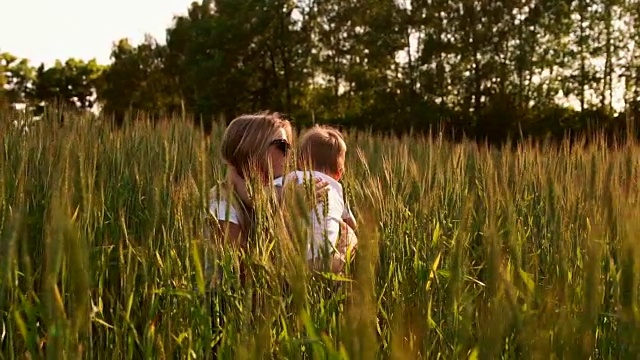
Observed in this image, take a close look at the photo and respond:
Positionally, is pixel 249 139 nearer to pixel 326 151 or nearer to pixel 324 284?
pixel 326 151

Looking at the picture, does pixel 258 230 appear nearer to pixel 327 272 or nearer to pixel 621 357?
pixel 327 272

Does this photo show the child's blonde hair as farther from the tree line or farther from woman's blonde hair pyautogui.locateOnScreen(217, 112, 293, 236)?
the tree line

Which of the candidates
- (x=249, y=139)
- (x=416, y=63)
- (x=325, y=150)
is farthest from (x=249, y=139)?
(x=416, y=63)

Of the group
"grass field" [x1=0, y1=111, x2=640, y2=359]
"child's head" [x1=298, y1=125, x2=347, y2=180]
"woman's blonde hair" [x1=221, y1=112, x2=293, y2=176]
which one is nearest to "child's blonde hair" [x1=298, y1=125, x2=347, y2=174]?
"child's head" [x1=298, y1=125, x2=347, y2=180]

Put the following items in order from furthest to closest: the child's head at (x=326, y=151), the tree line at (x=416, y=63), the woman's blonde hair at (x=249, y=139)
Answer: the tree line at (x=416, y=63) < the child's head at (x=326, y=151) < the woman's blonde hair at (x=249, y=139)

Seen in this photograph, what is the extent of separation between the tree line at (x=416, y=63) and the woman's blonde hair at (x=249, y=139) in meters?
10.9

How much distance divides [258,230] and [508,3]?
16416 mm

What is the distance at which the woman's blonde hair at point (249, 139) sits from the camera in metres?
1.97

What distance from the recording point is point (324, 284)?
1.14 m

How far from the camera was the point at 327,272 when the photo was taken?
0.91 m

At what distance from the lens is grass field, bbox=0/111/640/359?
0.65 m

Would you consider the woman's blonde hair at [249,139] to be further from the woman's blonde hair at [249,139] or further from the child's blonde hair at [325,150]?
the child's blonde hair at [325,150]

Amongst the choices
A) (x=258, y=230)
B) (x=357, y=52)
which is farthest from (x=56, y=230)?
(x=357, y=52)

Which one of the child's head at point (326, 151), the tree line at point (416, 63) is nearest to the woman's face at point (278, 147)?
the child's head at point (326, 151)
